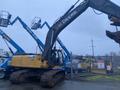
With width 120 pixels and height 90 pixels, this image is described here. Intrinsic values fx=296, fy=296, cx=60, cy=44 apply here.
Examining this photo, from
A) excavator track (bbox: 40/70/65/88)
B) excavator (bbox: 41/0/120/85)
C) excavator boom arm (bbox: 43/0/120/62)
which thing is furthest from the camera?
excavator track (bbox: 40/70/65/88)

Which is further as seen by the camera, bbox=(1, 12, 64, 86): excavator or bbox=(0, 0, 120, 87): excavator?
bbox=(1, 12, 64, 86): excavator

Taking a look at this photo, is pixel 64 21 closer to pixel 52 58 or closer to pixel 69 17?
pixel 69 17

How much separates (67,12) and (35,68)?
14.9ft

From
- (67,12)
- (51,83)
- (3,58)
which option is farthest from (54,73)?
(3,58)

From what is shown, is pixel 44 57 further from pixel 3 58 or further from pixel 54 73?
pixel 3 58

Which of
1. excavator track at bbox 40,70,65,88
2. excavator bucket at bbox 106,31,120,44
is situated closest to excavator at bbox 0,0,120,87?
excavator track at bbox 40,70,65,88

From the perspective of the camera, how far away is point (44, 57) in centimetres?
2017

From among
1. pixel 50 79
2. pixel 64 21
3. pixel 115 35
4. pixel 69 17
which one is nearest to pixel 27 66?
pixel 50 79

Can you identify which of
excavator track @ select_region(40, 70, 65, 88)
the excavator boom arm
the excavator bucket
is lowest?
excavator track @ select_region(40, 70, 65, 88)

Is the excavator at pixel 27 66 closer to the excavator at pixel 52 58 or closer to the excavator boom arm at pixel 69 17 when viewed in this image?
the excavator at pixel 52 58

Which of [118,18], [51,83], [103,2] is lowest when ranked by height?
[51,83]

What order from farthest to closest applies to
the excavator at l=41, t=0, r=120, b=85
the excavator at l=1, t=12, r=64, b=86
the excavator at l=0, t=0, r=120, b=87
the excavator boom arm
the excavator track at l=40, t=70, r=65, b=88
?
the excavator at l=1, t=12, r=64, b=86
the excavator at l=0, t=0, r=120, b=87
the excavator track at l=40, t=70, r=65, b=88
the excavator at l=41, t=0, r=120, b=85
the excavator boom arm

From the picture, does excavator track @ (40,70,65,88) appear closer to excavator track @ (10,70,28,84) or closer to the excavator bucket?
excavator track @ (10,70,28,84)

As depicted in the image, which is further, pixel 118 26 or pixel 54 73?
pixel 54 73
